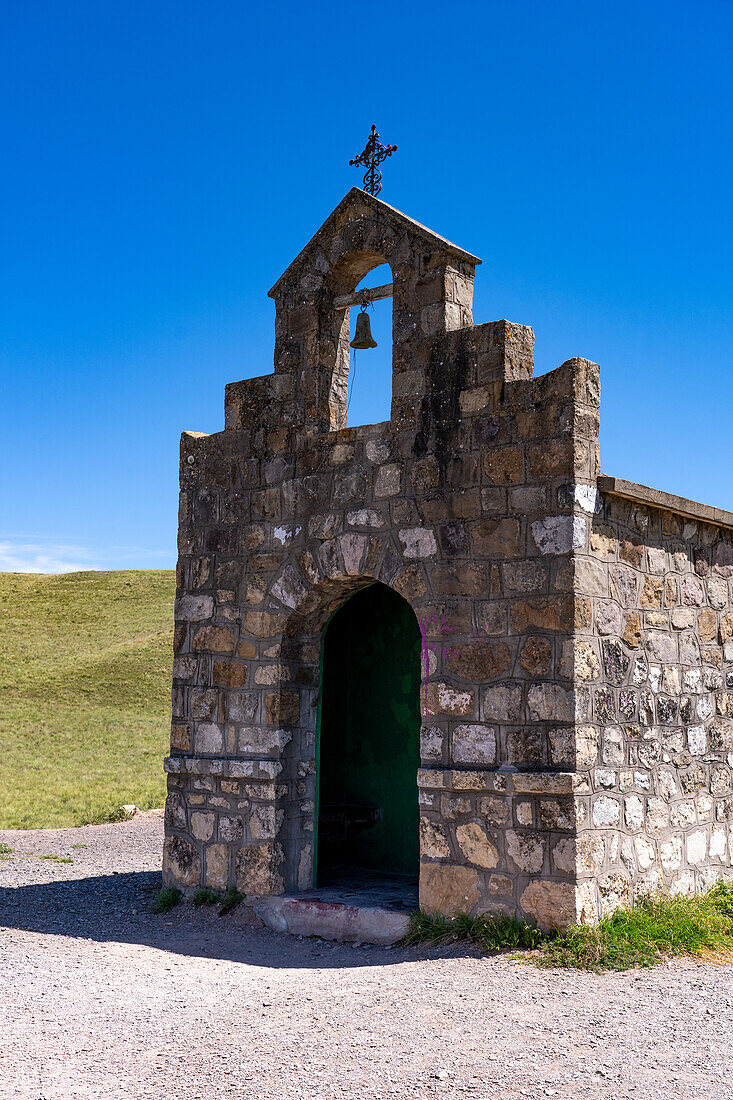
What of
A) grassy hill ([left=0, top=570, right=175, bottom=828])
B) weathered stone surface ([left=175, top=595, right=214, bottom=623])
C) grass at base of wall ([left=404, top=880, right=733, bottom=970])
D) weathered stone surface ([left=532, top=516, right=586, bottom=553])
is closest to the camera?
grass at base of wall ([left=404, top=880, right=733, bottom=970])

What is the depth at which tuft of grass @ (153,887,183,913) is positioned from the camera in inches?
305

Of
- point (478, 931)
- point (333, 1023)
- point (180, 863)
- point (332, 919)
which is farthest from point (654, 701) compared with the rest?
point (180, 863)

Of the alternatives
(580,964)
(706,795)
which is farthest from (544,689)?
(706,795)

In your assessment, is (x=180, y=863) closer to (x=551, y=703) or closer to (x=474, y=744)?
(x=474, y=744)

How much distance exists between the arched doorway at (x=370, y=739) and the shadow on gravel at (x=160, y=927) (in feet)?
3.45

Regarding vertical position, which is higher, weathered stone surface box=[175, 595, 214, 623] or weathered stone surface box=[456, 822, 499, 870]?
weathered stone surface box=[175, 595, 214, 623]

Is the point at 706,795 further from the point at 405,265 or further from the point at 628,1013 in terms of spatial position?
the point at 405,265

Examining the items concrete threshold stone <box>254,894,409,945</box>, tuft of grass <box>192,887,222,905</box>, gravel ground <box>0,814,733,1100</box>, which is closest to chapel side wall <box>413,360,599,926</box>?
concrete threshold stone <box>254,894,409,945</box>

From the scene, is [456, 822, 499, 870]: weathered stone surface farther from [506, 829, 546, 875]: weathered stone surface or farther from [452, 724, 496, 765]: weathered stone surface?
[452, 724, 496, 765]: weathered stone surface

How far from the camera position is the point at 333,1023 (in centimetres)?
480

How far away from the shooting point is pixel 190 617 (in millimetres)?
8172

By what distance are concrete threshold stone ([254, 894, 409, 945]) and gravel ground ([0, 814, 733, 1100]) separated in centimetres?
12

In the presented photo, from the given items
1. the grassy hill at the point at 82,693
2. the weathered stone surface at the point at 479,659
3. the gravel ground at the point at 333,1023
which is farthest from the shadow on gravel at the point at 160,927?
the grassy hill at the point at 82,693

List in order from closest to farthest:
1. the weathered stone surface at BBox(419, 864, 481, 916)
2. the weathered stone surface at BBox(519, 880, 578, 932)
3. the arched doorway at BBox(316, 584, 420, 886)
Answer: the weathered stone surface at BBox(519, 880, 578, 932)
the weathered stone surface at BBox(419, 864, 481, 916)
the arched doorway at BBox(316, 584, 420, 886)
